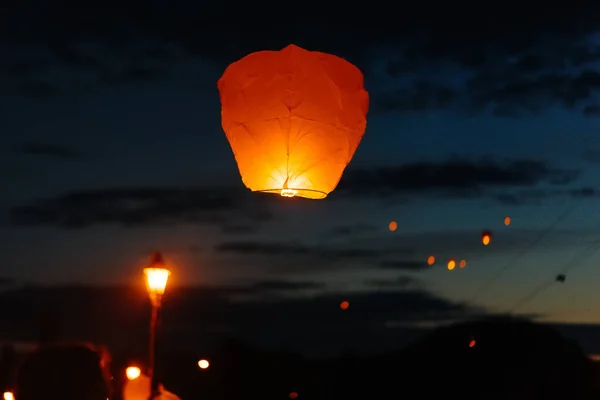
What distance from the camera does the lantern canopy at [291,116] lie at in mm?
7062

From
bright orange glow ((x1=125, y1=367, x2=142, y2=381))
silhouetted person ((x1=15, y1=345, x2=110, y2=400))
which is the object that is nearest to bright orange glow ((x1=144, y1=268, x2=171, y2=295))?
bright orange glow ((x1=125, y1=367, x2=142, y2=381))

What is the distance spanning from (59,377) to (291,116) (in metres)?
2.82

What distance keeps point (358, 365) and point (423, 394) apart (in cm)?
511

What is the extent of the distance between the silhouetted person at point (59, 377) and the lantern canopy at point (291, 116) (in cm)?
210

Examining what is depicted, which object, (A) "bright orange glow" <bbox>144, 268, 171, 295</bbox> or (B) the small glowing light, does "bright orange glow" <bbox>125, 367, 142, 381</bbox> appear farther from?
(B) the small glowing light

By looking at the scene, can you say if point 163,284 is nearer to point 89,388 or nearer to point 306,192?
point 89,388

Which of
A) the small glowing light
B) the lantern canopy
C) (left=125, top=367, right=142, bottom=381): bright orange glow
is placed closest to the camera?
the lantern canopy

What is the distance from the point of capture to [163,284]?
11914mm

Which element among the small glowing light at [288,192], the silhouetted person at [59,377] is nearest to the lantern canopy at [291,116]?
the small glowing light at [288,192]

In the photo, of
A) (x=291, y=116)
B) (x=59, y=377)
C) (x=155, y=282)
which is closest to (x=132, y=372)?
(x=155, y=282)

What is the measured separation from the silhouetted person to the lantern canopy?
2096 millimetres

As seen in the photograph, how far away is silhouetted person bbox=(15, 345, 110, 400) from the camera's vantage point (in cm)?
765

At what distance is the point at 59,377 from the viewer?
→ 306 inches

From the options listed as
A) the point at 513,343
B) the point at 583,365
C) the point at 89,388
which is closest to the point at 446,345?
the point at 513,343
